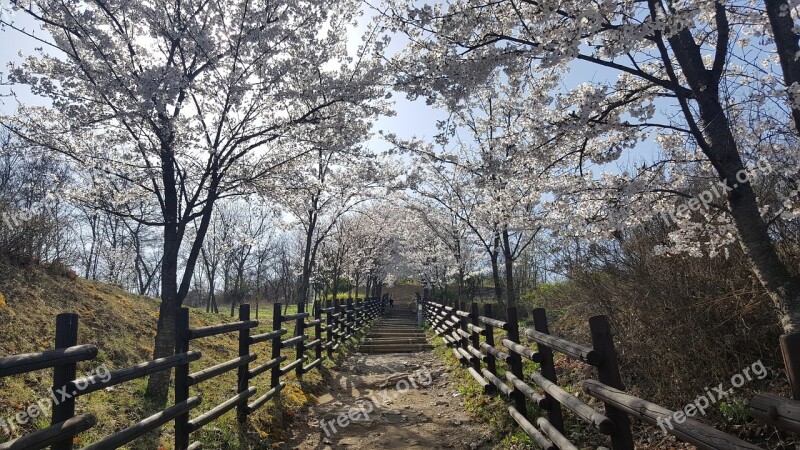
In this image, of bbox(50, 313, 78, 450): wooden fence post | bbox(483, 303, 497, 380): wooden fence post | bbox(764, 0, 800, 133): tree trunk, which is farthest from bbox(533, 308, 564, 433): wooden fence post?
bbox(50, 313, 78, 450): wooden fence post

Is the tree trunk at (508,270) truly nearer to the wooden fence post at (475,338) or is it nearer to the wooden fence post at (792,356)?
the wooden fence post at (475,338)

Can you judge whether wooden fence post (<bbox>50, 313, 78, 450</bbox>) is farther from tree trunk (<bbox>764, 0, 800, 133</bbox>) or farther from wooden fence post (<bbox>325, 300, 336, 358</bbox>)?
wooden fence post (<bbox>325, 300, 336, 358</bbox>)

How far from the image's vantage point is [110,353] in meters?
7.99

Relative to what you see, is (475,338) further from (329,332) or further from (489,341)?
(329,332)

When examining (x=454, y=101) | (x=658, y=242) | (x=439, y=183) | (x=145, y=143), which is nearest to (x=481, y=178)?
(x=454, y=101)

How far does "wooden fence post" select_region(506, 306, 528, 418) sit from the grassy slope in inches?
118

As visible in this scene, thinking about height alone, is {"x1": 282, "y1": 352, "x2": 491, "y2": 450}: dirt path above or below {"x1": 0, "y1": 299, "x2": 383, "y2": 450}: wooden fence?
below

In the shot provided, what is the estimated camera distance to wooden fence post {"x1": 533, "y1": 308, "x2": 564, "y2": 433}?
13.7 ft

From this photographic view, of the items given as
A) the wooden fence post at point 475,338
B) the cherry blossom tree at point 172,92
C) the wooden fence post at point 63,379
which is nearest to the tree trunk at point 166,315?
the cherry blossom tree at point 172,92

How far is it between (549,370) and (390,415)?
3252 mm

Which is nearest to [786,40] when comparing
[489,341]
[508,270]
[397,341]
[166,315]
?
[489,341]

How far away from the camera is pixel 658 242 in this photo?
6.15 meters

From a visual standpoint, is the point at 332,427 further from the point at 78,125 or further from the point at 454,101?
the point at 78,125

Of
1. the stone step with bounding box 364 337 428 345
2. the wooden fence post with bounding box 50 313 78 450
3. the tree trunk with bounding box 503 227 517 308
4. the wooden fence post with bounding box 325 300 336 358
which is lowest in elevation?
the stone step with bounding box 364 337 428 345
